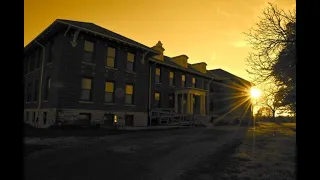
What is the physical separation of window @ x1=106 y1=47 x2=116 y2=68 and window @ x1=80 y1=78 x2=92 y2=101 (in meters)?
2.60

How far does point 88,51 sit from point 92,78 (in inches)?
94.4

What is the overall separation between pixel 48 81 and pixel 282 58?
60.7ft

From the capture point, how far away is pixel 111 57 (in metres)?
21.5

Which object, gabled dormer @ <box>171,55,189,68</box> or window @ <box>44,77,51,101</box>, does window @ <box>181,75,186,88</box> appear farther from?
window @ <box>44,77,51,101</box>

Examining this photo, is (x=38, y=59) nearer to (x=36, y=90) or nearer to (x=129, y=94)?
(x=36, y=90)

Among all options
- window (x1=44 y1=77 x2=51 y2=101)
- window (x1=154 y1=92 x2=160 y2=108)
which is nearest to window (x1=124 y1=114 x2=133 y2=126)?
window (x1=154 y1=92 x2=160 y2=108)

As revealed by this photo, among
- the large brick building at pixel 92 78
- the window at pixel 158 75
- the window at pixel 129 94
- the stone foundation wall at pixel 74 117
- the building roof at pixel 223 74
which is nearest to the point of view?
the stone foundation wall at pixel 74 117

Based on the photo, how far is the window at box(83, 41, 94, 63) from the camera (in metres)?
19.7

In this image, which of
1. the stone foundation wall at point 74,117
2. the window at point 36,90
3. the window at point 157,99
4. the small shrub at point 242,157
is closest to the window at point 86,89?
the stone foundation wall at point 74,117

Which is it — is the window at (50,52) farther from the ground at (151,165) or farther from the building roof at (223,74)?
the building roof at (223,74)

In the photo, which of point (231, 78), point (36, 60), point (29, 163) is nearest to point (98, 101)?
point (36, 60)

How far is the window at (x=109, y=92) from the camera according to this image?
20891mm

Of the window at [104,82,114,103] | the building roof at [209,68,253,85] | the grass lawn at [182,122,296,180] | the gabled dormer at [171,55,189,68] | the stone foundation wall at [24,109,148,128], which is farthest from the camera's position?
the building roof at [209,68,253,85]
